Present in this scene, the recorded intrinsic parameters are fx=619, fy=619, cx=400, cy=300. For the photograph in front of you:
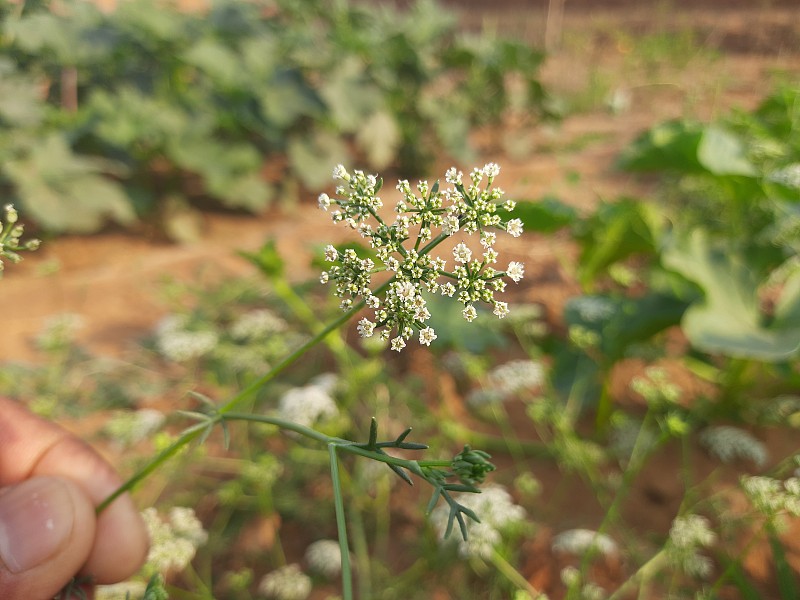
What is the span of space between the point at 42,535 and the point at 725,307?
2.17 meters

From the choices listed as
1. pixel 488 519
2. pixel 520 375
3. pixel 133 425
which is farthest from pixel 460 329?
pixel 133 425

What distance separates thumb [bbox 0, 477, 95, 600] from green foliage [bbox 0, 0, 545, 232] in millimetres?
2861

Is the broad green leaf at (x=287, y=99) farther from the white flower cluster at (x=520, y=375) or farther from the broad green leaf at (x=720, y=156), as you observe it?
the white flower cluster at (x=520, y=375)

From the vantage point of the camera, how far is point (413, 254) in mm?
738

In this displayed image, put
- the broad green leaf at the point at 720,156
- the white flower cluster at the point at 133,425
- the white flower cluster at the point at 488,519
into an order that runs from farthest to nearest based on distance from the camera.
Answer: the broad green leaf at the point at 720,156
the white flower cluster at the point at 133,425
the white flower cluster at the point at 488,519

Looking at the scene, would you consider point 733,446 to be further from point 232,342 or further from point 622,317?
point 232,342

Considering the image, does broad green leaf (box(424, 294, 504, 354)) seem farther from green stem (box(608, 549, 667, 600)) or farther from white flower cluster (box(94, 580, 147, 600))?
white flower cluster (box(94, 580, 147, 600))

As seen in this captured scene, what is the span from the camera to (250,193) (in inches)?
191

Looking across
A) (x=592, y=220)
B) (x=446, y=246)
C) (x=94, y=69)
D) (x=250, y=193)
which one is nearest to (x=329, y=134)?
(x=250, y=193)

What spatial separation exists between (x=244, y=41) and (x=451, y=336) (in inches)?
171

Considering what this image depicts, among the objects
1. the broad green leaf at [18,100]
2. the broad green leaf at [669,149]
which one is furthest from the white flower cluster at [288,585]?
the broad green leaf at [18,100]

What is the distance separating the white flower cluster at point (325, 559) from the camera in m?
1.71

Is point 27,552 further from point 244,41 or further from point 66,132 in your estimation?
point 244,41

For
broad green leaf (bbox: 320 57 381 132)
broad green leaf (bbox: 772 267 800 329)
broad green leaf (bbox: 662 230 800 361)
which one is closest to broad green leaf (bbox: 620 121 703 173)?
broad green leaf (bbox: 662 230 800 361)
